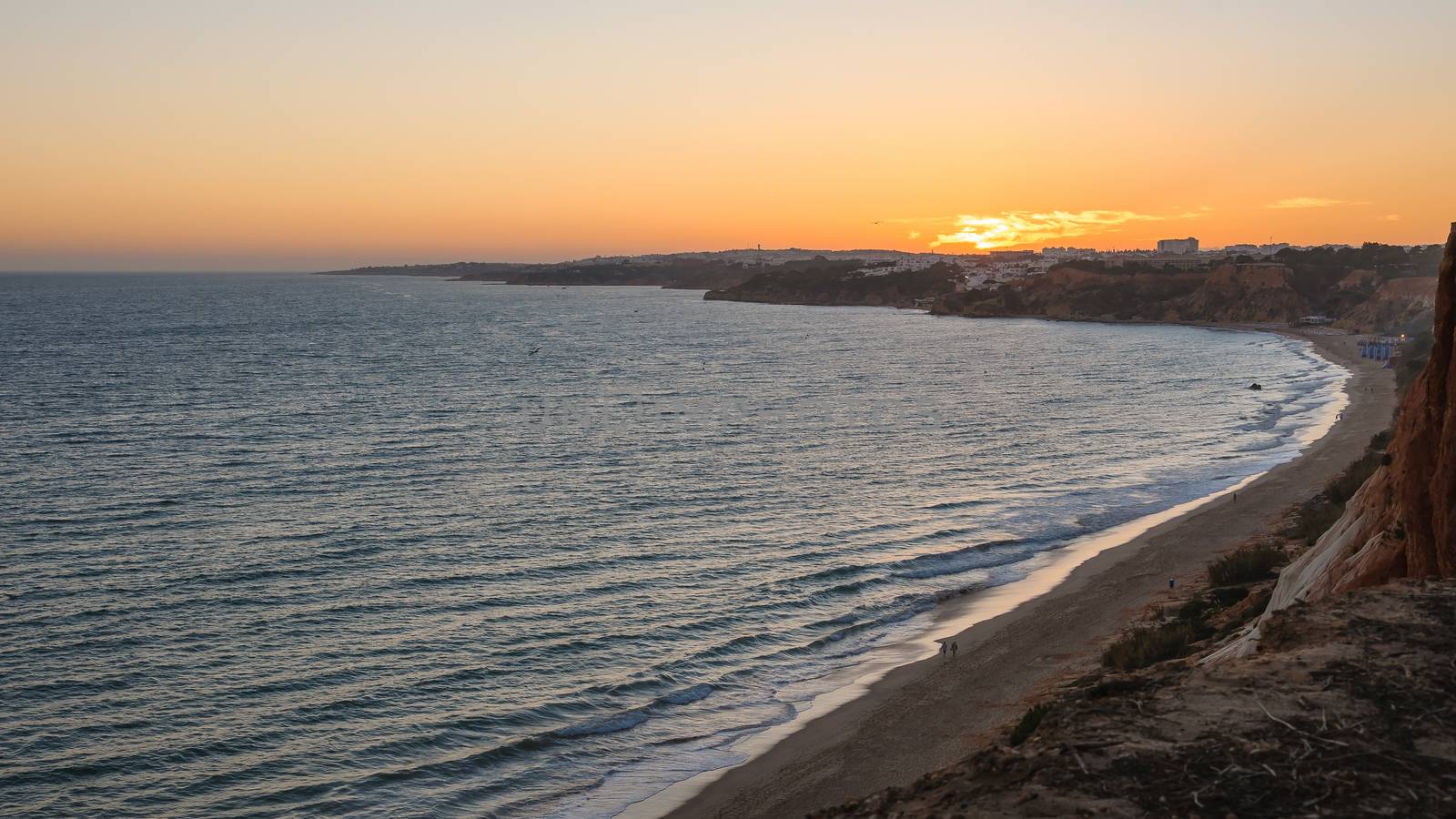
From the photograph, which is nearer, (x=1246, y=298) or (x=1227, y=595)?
(x=1227, y=595)

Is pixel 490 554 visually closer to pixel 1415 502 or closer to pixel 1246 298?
pixel 1415 502

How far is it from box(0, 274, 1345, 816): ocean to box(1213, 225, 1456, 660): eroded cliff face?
9270 mm

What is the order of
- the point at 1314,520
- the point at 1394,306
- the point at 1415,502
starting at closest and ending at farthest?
the point at 1415,502
the point at 1314,520
the point at 1394,306

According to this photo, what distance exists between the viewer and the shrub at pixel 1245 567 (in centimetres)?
2436

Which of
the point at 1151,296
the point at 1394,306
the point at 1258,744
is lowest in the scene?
the point at 1258,744

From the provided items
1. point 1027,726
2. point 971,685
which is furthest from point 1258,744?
point 971,685

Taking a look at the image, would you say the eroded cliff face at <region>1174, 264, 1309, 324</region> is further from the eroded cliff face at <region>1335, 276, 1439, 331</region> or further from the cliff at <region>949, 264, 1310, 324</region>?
the eroded cliff face at <region>1335, 276, 1439, 331</region>

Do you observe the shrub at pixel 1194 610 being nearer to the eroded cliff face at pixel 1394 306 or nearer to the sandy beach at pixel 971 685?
the sandy beach at pixel 971 685

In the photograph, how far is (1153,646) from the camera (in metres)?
19.0

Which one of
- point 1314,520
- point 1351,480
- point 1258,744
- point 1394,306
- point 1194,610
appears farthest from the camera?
point 1394,306

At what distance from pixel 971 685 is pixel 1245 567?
27.3 ft

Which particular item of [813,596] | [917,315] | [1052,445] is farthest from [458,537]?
[917,315]

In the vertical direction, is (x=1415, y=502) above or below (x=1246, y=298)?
below

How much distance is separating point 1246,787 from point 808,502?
2851 centimetres
